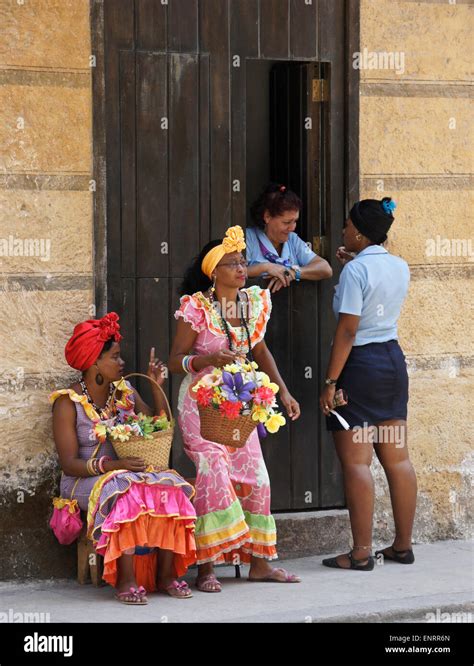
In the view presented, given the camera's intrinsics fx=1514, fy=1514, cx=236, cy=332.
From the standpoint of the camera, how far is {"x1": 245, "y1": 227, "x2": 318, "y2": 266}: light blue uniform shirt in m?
8.83

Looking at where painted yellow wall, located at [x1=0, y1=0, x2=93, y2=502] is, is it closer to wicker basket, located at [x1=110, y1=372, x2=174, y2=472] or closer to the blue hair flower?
wicker basket, located at [x1=110, y1=372, x2=174, y2=472]

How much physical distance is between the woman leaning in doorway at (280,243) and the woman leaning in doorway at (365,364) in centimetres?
36

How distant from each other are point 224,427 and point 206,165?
169 cm

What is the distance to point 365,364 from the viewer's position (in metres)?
8.39

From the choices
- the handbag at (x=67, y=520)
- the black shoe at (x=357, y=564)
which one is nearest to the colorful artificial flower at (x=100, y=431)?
the handbag at (x=67, y=520)

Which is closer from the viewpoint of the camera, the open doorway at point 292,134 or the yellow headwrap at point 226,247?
the yellow headwrap at point 226,247

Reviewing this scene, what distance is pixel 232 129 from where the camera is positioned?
8641mm

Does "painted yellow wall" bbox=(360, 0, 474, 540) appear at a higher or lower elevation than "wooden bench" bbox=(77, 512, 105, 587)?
higher

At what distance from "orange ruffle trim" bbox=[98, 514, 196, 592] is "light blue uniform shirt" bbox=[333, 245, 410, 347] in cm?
155

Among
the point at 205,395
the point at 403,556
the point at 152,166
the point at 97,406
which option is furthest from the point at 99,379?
the point at 403,556

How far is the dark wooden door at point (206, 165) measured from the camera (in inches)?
328

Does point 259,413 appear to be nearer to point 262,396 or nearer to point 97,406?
point 262,396

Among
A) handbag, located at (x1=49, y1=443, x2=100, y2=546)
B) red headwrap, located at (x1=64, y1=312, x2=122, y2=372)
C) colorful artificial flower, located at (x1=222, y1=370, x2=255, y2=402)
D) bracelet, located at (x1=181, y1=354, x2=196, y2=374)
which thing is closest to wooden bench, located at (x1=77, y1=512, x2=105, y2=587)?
handbag, located at (x1=49, y1=443, x2=100, y2=546)

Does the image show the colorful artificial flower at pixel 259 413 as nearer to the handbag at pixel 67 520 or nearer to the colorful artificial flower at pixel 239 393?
the colorful artificial flower at pixel 239 393
